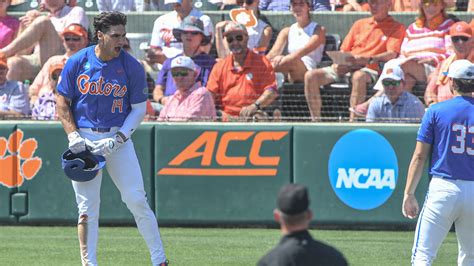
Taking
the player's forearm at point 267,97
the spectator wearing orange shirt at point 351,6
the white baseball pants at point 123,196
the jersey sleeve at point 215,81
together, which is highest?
the spectator wearing orange shirt at point 351,6

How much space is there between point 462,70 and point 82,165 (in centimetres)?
287

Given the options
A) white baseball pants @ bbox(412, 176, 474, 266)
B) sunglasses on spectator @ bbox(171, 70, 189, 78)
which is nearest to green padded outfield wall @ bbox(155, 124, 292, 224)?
sunglasses on spectator @ bbox(171, 70, 189, 78)

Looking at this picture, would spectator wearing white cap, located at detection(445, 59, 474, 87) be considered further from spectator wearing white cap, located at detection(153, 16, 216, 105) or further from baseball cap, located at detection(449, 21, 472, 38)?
spectator wearing white cap, located at detection(153, 16, 216, 105)

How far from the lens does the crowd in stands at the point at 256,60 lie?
39.9ft

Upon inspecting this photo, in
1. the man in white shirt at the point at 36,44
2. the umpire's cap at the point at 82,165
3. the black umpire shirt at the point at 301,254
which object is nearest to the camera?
the black umpire shirt at the point at 301,254

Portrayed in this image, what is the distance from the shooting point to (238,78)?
41.1ft

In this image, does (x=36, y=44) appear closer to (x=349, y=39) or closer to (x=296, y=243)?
(x=349, y=39)

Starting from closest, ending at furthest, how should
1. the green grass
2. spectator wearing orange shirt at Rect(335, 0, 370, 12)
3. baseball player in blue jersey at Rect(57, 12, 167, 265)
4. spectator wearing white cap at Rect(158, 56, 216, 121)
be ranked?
baseball player in blue jersey at Rect(57, 12, 167, 265) < the green grass < spectator wearing white cap at Rect(158, 56, 216, 121) < spectator wearing orange shirt at Rect(335, 0, 370, 12)

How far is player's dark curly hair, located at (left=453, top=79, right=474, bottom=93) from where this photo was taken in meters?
7.20

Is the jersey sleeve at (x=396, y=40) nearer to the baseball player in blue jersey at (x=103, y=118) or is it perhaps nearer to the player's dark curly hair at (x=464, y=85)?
the baseball player in blue jersey at (x=103, y=118)

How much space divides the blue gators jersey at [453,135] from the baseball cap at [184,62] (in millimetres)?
5525

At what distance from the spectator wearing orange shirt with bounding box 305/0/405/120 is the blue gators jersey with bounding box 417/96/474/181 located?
16.5ft

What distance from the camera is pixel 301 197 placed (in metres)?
4.34

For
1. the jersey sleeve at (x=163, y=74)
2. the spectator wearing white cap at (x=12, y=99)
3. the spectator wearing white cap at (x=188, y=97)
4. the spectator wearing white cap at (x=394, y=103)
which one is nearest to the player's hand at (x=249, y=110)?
the spectator wearing white cap at (x=188, y=97)
